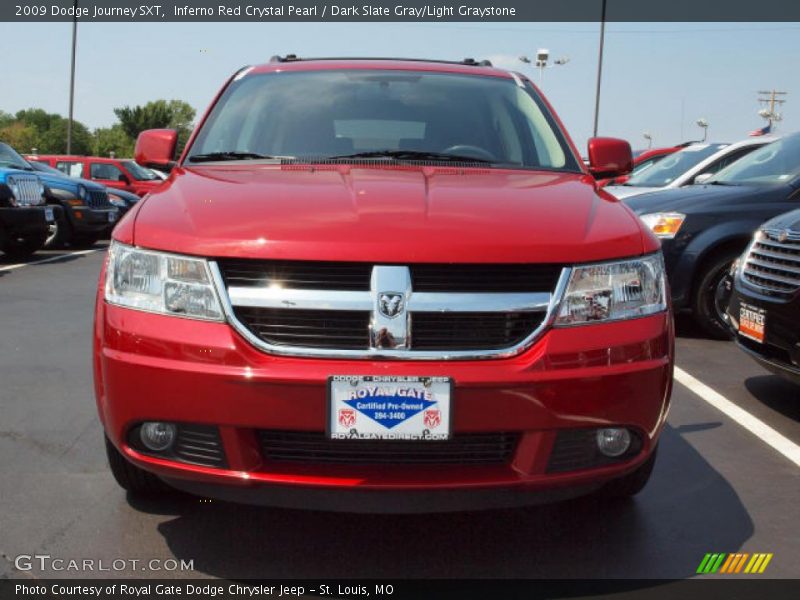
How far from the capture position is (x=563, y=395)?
2.66 meters

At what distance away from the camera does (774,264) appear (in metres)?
5.00

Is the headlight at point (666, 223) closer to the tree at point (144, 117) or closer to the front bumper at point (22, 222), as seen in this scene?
Result: the front bumper at point (22, 222)

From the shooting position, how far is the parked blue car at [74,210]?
1474 cm

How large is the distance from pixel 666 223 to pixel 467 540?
15.9 ft

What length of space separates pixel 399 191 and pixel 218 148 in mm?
1185

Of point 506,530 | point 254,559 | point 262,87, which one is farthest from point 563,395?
point 262,87

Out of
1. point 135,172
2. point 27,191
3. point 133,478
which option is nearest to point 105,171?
point 135,172

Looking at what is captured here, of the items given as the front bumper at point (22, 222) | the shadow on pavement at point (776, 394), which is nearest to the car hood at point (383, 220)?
the shadow on pavement at point (776, 394)

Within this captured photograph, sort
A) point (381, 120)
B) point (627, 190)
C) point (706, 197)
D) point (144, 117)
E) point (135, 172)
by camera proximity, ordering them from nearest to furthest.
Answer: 1. point (381, 120)
2. point (706, 197)
3. point (627, 190)
4. point (135, 172)
5. point (144, 117)

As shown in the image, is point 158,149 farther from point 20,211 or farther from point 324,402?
point 20,211

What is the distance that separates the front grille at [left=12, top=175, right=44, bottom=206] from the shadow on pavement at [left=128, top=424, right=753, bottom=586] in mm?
9716

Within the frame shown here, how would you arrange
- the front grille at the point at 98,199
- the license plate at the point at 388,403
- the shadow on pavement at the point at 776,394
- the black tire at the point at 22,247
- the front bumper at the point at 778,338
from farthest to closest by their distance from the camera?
the front grille at the point at 98,199 < the black tire at the point at 22,247 < the shadow on pavement at the point at 776,394 < the front bumper at the point at 778,338 < the license plate at the point at 388,403

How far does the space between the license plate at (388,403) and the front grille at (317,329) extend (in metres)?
0.12

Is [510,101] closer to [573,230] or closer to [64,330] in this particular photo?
[573,230]
